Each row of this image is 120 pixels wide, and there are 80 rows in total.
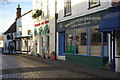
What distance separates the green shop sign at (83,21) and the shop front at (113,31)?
104 cm

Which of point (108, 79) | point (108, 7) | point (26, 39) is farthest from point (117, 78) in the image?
point (26, 39)

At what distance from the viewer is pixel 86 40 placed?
1467cm

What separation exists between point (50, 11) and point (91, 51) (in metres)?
8.75

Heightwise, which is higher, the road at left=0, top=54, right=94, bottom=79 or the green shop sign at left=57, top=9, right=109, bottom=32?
the green shop sign at left=57, top=9, right=109, bottom=32

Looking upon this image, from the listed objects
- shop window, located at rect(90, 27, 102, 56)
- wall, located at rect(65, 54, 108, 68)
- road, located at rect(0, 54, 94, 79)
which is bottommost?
road, located at rect(0, 54, 94, 79)

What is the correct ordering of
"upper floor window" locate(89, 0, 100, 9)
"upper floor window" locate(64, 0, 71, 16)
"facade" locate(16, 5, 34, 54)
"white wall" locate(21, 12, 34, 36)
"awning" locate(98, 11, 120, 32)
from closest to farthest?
1. "awning" locate(98, 11, 120, 32)
2. "upper floor window" locate(89, 0, 100, 9)
3. "upper floor window" locate(64, 0, 71, 16)
4. "facade" locate(16, 5, 34, 54)
5. "white wall" locate(21, 12, 34, 36)

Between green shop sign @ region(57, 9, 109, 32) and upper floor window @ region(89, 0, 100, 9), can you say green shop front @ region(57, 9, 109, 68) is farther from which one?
upper floor window @ region(89, 0, 100, 9)

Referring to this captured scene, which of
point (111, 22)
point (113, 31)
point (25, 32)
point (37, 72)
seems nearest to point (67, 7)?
point (113, 31)

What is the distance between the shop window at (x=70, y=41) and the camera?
16.6 meters

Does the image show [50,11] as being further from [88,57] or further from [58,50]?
[88,57]

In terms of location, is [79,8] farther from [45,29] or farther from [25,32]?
[25,32]

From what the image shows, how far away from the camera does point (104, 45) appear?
12.8 metres

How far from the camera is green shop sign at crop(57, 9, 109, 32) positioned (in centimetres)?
1294

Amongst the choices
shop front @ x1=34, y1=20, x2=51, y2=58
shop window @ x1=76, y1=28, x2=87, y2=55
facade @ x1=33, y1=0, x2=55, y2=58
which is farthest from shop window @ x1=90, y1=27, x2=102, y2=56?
shop front @ x1=34, y1=20, x2=51, y2=58
